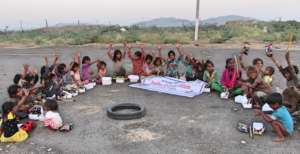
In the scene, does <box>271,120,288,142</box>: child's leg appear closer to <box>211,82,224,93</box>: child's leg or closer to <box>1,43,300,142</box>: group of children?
<box>1,43,300,142</box>: group of children

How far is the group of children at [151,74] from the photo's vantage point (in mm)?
5766

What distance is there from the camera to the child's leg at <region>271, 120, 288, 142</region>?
575 centimetres

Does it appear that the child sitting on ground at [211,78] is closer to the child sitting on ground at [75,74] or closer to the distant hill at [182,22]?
the child sitting on ground at [75,74]

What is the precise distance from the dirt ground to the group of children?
0.30 metres

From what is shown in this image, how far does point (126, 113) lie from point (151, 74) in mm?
3064

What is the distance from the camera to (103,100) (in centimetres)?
818

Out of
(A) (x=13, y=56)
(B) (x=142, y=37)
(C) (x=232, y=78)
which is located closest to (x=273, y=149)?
(C) (x=232, y=78)

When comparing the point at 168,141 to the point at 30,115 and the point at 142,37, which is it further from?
the point at 142,37

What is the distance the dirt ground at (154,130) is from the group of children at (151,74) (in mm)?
301

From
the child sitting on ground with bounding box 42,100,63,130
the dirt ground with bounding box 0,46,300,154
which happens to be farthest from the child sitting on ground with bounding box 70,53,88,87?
the child sitting on ground with bounding box 42,100,63,130

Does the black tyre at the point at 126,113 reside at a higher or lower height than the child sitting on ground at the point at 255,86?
lower

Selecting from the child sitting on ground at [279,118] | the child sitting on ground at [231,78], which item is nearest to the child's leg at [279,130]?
the child sitting on ground at [279,118]

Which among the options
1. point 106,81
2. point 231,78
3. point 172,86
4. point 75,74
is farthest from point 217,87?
point 75,74

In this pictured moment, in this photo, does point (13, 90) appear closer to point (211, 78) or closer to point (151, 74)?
point (151, 74)
